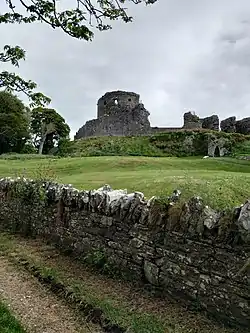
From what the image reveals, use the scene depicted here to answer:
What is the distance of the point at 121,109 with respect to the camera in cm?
4884

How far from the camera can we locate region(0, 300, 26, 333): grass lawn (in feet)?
18.4

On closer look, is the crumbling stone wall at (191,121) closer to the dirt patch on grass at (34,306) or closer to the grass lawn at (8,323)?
the dirt patch on grass at (34,306)

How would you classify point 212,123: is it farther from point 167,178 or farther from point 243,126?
point 167,178

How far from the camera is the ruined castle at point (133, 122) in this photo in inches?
1839

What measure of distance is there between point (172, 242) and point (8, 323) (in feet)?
8.69

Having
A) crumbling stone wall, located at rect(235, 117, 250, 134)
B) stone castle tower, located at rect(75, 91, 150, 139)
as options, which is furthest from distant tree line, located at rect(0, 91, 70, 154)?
crumbling stone wall, located at rect(235, 117, 250, 134)

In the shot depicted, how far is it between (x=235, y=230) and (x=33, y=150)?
51.9m

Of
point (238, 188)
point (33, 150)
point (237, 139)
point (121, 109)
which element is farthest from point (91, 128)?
point (238, 188)

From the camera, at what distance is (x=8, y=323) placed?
5.86 meters

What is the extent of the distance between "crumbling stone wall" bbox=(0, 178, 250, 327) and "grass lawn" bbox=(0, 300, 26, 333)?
2.09 m

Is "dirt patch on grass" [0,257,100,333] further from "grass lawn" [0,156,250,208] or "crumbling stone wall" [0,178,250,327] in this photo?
"grass lawn" [0,156,250,208]

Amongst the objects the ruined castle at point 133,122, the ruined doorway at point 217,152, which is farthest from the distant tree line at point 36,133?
the ruined doorway at point 217,152

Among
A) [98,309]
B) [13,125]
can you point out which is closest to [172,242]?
[98,309]

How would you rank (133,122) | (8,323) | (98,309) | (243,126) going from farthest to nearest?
(133,122) → (243,126) → (98,309) → (8,323)
